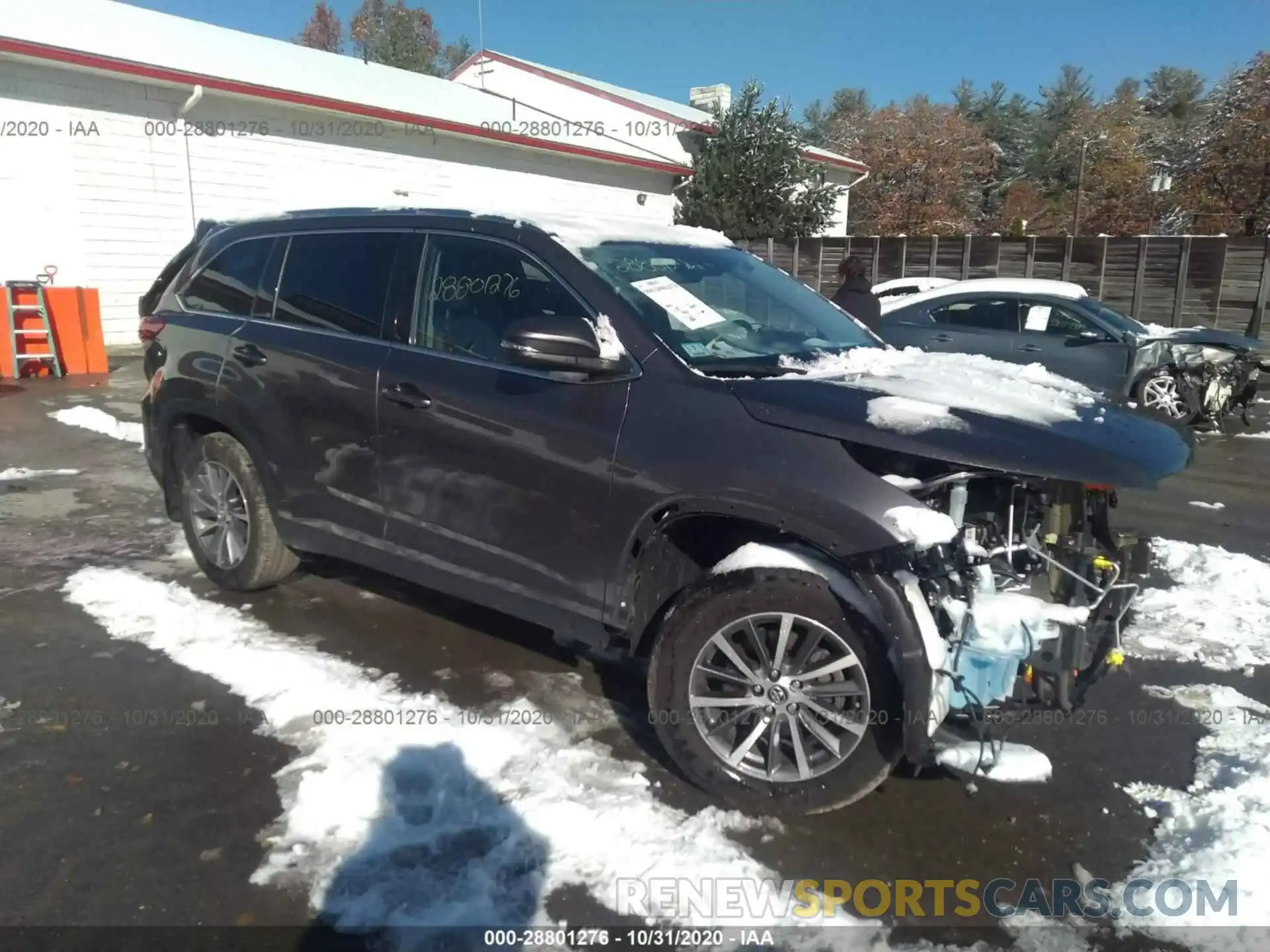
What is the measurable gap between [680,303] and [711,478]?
2.87ft

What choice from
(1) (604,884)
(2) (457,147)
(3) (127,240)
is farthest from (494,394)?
(2) (457,147)

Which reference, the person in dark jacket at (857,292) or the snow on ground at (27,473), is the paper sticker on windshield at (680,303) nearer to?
the person in dark jacket at (857,292)

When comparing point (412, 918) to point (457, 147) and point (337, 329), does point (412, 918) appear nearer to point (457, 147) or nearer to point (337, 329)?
point (337, 329)

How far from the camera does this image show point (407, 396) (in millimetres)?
3721

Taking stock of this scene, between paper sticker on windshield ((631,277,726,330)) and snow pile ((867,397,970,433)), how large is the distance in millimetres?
859

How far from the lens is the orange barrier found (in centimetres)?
1154

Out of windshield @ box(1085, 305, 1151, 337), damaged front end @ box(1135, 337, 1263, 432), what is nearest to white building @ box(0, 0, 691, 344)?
windshield @ box(1085, 305, 1151, 337)

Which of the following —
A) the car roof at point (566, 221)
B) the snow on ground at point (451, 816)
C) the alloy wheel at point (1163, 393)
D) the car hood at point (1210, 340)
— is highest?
the car roof at point (566, 221)

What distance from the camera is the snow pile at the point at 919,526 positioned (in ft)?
8.72

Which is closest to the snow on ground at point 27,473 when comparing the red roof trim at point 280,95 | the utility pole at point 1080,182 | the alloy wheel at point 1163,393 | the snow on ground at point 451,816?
the snow on ground at point 451,816

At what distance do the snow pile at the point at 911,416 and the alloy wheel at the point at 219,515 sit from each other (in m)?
3.21

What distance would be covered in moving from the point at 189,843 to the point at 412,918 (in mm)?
838

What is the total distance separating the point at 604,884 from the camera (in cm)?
269

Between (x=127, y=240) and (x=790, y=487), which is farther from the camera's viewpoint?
(x=127, y=240)
